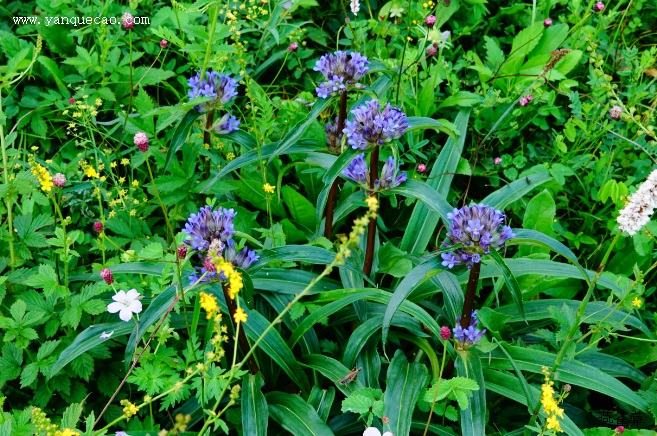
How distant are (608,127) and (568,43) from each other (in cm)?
85

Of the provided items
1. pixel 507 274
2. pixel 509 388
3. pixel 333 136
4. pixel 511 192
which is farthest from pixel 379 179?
pixel 509 388

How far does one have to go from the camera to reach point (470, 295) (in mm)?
1971

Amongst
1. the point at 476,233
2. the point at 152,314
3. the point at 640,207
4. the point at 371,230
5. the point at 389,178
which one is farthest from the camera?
the point at 371,230

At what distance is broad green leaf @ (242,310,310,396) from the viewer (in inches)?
79.6

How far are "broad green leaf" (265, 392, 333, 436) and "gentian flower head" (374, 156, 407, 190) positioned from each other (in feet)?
2.50

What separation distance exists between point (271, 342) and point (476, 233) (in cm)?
74

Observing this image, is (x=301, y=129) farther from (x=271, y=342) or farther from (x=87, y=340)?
(x=87, y=340)

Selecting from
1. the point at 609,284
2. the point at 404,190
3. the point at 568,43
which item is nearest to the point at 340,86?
the point at 404,190

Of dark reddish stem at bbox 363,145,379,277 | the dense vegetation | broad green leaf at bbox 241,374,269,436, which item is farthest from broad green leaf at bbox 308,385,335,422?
dark reddish stem at bbox 363,145,379,277

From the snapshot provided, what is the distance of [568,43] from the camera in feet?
11.7

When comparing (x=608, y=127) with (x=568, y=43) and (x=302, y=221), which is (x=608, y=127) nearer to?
(x=568, y=43)

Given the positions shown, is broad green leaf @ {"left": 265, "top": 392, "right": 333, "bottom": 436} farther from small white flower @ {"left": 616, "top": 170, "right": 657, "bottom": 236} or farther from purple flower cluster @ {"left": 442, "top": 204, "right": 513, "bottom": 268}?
small white flower @ {"left": 616, "top": 170, "right": 657, "bottom": 236}

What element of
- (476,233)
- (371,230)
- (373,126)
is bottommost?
(371,230)

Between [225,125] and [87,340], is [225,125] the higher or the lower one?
the higher one
